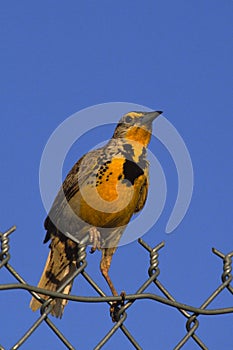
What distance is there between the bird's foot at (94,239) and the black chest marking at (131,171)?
460 millimetres

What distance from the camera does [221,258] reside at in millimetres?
3994

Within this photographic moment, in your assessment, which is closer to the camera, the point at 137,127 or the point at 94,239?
the point at 94,239

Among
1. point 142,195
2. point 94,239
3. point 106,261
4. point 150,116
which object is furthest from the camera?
point 150,116

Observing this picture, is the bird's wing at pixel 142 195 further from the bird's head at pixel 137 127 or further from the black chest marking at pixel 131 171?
the bird's head at pixel 137 127

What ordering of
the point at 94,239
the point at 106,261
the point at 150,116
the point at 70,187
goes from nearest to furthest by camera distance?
1. the point at 94,239
2. the point at 106,261
3. the point at 70,187
4. the point at 150,116

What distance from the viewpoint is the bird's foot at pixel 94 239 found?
20.6 feet

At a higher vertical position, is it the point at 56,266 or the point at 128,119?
the point at 128,119

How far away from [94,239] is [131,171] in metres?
0.56

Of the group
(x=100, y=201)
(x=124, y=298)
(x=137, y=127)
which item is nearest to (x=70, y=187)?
(x=100, y=201)

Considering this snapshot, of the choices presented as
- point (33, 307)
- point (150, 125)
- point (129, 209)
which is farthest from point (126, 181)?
point (33, 307)

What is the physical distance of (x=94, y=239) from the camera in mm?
6445

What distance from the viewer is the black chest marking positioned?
21.2 ft

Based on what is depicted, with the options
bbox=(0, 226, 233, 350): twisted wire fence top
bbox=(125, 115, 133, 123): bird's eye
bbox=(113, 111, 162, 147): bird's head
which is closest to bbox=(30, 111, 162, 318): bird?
bbox=(113, 111, 162, 147): bird's head

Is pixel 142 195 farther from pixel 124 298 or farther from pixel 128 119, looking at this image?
pixel 124 298
